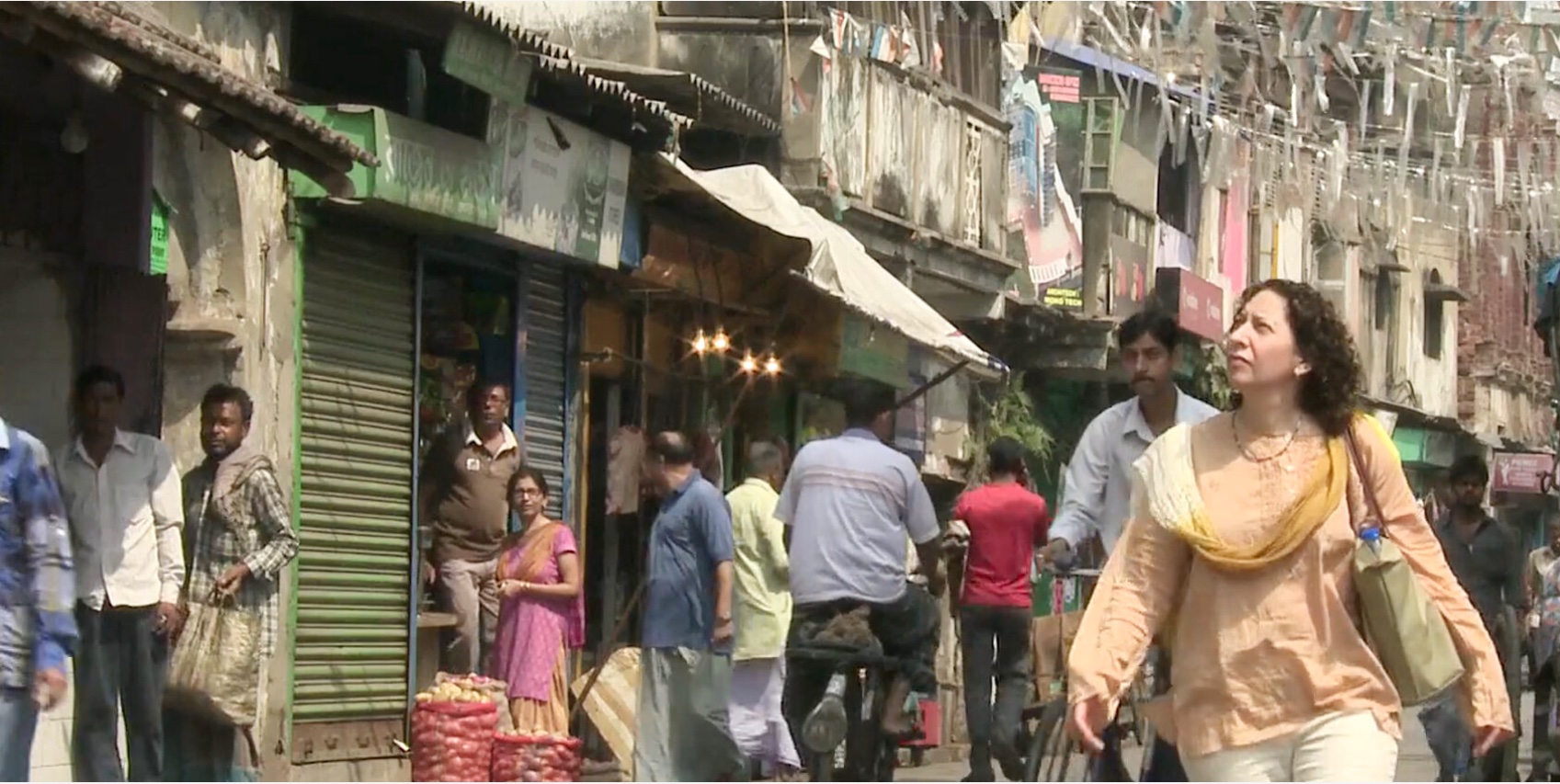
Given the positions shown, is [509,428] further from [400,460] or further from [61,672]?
[61,672]

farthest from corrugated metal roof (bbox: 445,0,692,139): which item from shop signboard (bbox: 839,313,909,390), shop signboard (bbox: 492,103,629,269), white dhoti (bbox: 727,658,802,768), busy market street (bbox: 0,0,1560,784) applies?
white dhoti (bbox: 727,658,802,768)

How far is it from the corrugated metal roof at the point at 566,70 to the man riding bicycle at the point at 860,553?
289 cm

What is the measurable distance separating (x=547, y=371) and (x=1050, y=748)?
7.47 meters

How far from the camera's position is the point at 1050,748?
987cm

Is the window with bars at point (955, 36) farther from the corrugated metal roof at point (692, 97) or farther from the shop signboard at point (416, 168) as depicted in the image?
the shop signboard at point (416, 168)

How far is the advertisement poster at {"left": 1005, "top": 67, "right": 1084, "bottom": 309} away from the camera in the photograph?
2669cm

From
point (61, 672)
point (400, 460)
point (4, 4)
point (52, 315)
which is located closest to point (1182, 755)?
point (61, 672)

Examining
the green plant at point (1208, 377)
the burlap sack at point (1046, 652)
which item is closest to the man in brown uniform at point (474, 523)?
the burlap sack at point (1046, 652)

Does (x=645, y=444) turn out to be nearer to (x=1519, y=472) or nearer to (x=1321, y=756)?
(x=1321, y=756)

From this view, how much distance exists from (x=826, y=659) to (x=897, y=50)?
10.6m

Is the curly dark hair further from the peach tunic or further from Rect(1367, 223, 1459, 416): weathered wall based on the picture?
Rect(1367, 223, 1459, 416): weathered wall

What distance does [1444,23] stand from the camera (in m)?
16.8

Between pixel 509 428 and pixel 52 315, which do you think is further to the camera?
pixel 509 428

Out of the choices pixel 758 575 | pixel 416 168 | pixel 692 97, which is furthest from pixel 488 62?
pixel 692 97
